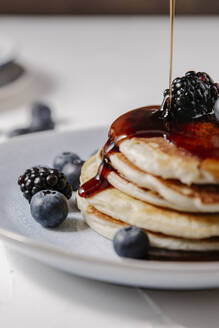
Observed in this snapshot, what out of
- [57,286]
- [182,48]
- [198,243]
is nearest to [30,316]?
[57,286]

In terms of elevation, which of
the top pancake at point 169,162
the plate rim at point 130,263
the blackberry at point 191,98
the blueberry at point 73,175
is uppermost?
the blackberry at point 191,98

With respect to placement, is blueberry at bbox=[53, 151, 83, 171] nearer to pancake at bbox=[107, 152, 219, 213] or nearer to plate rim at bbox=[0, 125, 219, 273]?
pancake at bbox=[107, 152, 219, 213]

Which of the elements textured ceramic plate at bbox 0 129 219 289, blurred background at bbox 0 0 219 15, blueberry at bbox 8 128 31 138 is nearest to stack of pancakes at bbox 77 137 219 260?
textured ceramic plate at bbox 0 129 219 289

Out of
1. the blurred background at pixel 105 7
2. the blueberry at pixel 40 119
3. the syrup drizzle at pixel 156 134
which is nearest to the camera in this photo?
the syrup drizzle at pixel 156 134

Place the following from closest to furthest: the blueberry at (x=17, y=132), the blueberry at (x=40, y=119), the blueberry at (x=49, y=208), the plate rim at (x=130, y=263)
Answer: the plate rim at (x=130, y=263)
the blueberry at (x=49, y=208)
the blueberry at (x=17, y=132)
the blueberry at (x=40, y=119)

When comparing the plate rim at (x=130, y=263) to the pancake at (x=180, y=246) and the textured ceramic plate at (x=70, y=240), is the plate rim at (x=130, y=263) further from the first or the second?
the pancake at (x=180, y=246)

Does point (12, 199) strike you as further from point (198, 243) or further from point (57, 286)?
point (198, 243)

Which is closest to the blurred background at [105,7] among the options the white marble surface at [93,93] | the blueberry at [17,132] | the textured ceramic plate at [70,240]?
the white marble surface at [93,93]
